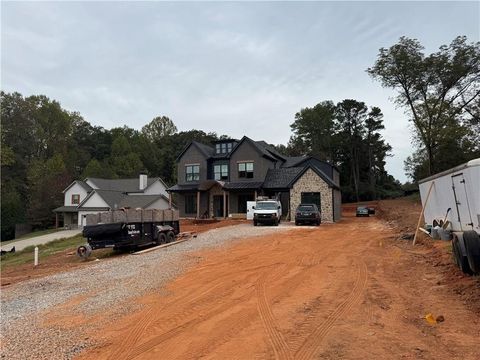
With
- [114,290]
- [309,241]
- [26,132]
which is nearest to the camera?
[114,290]

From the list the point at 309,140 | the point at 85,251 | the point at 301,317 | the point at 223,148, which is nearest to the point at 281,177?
the point at 223,148

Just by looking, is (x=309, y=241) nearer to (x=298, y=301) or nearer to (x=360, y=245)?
(x=360, y=245)

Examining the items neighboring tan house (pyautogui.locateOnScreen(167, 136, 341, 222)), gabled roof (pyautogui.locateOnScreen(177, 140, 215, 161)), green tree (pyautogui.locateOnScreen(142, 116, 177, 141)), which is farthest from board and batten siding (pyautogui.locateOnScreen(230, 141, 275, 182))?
green tree (pyautogui.locateOnScreen(142, 116, 177, 141))

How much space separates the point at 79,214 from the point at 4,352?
51449mm

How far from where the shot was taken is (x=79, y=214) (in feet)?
177

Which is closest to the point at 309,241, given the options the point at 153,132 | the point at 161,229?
the point at 161,229

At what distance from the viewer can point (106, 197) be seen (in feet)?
173

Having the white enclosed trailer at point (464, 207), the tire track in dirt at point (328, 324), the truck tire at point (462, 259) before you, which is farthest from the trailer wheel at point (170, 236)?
the truck tire at point (462, 259)

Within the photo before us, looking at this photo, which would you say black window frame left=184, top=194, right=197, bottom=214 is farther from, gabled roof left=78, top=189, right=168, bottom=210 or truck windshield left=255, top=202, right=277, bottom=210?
truck windshield left=255, top=202, right=277, bottom=210

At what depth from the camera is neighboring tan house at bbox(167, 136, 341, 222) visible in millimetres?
34938

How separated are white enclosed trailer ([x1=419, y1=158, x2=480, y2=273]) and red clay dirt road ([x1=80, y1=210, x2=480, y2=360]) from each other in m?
0.82

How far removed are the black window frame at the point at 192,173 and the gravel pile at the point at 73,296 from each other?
26.3 m

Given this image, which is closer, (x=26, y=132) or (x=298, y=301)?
(x=298, y=301)

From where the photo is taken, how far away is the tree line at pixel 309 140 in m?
46.1
